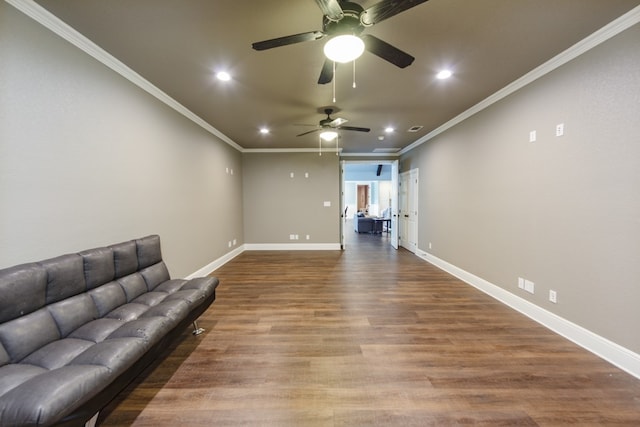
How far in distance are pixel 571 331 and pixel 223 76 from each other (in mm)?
4506

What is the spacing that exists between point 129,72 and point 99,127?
0.76 meters

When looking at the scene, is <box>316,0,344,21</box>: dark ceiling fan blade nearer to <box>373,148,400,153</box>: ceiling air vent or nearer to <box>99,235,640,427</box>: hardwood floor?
<box>99,235,640,427</box>: hardwood floor

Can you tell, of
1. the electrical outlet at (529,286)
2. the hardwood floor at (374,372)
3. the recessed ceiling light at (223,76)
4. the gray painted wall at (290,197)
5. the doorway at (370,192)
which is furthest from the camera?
the doorway at (370,192)

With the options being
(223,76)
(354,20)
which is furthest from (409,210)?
(354,20)

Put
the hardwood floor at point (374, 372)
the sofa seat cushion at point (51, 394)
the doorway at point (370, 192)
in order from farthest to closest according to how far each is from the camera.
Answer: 1. the doorway at point (370, 192)
2. the hardwood floor at point (374, 372)
3. the sofa seat cushion at point (51, 394)

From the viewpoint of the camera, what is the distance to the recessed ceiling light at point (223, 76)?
2752 mm

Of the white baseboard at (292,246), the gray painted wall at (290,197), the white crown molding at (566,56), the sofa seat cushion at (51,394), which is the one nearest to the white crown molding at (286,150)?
the gray painted wall at (290,197)

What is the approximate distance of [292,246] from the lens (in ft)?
22.5

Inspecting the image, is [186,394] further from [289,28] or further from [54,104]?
[289,28]

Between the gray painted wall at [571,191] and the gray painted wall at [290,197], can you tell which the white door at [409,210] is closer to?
the gray painted wall at [290,197]

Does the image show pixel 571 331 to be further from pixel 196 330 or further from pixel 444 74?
pixel 196 330

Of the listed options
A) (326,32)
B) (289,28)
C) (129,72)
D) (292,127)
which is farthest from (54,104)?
(292,127)

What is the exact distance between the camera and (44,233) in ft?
6.28

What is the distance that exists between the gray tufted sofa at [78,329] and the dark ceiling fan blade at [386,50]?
2552 mm
